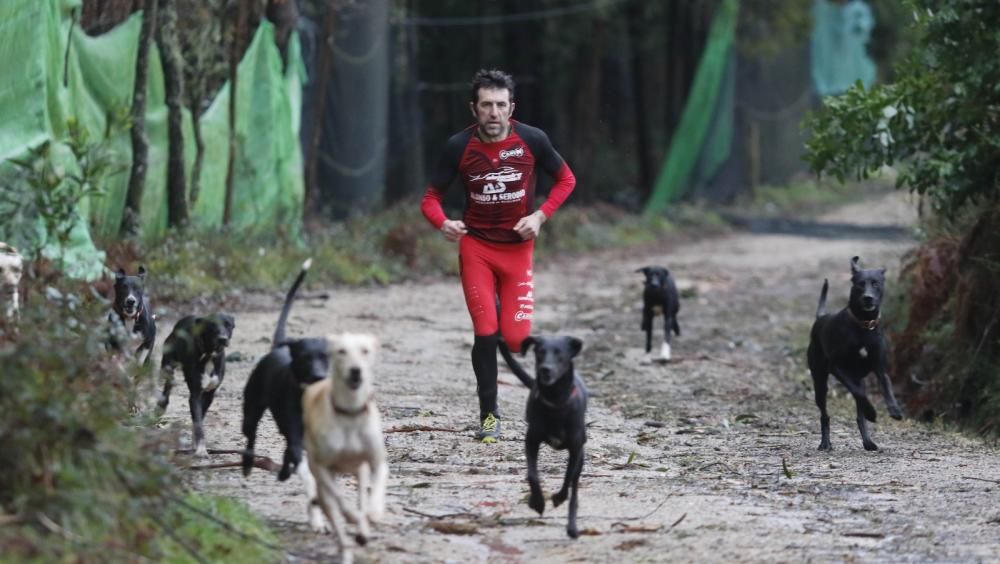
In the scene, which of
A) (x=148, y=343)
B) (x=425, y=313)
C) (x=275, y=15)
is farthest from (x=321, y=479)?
(x=275, y=15)

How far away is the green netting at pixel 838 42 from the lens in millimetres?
39250

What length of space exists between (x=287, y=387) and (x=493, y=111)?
250 cm

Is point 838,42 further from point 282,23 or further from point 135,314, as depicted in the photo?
point 135,314

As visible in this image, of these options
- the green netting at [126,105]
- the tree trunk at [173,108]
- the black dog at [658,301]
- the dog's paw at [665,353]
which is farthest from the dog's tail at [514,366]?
the tree trunk at [173,108]

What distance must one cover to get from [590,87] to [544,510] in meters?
22.3

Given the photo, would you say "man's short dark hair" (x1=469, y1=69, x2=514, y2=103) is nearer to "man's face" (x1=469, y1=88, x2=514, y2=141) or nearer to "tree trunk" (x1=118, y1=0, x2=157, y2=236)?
"man's face" (x1=469, y1=88, x2=514, y2=141)

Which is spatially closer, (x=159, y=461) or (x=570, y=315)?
(x=159, y=461)

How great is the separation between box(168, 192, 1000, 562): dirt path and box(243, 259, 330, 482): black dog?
0.27 metres

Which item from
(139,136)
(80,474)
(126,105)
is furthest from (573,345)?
(139,136)

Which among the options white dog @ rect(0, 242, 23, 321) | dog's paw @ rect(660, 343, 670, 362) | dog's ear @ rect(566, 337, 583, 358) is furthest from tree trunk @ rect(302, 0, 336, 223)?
dog's ear @ rect(566, 337, 583, 358)

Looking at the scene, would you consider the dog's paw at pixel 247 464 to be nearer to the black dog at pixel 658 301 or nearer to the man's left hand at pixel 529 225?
the man's left hand at pixel 529 225

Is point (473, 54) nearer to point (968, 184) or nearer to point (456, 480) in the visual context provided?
point (968, 184)

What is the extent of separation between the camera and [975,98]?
463 inches

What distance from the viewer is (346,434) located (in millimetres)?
6031
